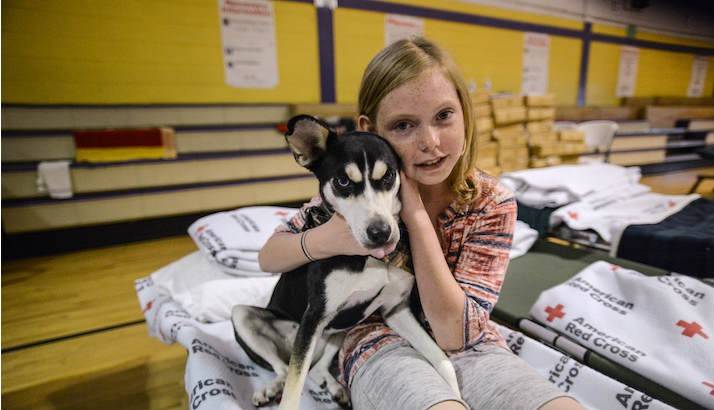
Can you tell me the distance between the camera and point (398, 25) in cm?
481

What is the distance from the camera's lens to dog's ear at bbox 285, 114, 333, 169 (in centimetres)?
81

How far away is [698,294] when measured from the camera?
132 centimetres

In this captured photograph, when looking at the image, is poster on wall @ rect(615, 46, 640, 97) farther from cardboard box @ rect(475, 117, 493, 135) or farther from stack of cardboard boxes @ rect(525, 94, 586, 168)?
cardboard box @ rect(475, 117, 493, 135)

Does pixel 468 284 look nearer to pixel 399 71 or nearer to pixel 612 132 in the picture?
pixel 399 71

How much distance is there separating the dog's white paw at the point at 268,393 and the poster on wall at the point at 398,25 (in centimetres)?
461

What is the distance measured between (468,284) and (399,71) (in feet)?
1.91

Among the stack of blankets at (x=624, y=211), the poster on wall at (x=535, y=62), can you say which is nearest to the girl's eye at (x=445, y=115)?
the stack of blankets at (x=624, y=211)

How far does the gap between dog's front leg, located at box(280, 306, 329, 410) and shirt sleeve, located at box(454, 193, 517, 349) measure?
1.32 ft

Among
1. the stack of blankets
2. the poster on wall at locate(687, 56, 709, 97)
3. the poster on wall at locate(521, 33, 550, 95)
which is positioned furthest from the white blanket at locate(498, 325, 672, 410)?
the poster on wall at locate(687, 56, 709, 97)

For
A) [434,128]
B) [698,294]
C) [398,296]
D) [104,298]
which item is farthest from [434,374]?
[104,298]

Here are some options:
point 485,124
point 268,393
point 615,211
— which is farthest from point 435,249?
point 485,124

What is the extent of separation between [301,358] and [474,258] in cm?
52

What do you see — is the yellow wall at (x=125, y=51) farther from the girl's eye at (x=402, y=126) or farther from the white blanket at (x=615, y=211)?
the girl's eye at (x=402, y=126)

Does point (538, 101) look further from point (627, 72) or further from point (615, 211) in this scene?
point (627, 72)
